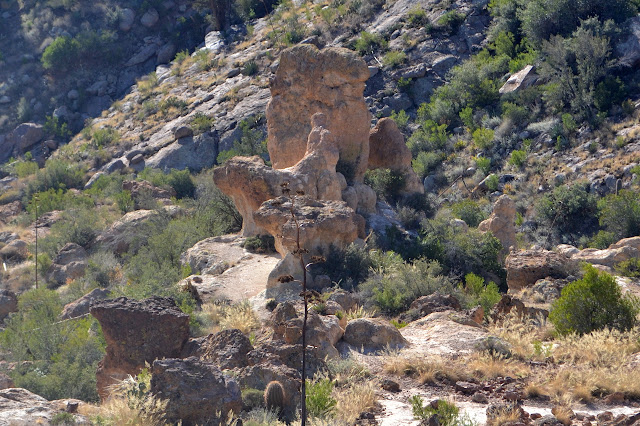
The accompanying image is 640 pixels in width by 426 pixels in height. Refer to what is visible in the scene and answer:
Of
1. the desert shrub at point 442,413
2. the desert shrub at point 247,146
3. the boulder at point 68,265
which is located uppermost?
the desert shrub at point 442,413

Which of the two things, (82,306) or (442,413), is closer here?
(442,413)

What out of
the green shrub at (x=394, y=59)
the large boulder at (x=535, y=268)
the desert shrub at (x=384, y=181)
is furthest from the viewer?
the green shrub at (x=394, y=59)

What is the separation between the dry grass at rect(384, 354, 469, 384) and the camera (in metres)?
9.49

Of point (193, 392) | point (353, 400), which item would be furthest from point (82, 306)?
point (353, 400)

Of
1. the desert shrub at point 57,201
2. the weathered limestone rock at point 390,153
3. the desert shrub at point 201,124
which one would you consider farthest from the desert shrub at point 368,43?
the weathered limestone rock at point 390,153

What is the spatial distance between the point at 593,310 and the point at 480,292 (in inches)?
178

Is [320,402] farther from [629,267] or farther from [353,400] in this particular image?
[629,267]

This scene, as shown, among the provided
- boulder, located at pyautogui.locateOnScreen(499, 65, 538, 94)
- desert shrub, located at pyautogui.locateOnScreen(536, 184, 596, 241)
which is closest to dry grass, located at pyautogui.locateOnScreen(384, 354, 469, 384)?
desert shrub, located at pyautogui.locateOnScreen(536, 184, 596, 241)

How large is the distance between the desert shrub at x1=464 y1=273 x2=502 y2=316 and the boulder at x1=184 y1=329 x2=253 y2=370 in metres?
5.13

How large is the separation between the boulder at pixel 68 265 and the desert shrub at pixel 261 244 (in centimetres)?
699

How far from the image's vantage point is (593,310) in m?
11.1

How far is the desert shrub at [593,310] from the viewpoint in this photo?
10953 millimetres

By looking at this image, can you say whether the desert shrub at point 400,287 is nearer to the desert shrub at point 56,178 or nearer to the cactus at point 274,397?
the cactus at point 274,397

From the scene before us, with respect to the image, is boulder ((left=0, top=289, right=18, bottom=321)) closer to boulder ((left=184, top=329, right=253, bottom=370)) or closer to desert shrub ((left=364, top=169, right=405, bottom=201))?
desert shrub ((left=364, top=169, right=405, bottom=201))
